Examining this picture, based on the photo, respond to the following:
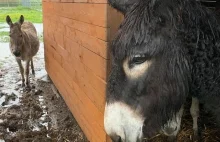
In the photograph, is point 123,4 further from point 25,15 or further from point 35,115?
point 25,15

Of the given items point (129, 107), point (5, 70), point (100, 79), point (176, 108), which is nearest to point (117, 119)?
point (129, 107)

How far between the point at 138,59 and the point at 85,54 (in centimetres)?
196

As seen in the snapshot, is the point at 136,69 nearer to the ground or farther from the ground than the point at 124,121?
farther from the ground

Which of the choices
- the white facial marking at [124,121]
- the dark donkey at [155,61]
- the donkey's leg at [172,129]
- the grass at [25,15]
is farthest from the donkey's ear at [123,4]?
the grass at [25,15]

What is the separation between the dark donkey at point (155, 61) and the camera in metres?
1.57

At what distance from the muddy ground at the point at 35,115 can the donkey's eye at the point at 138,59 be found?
2.58 meters

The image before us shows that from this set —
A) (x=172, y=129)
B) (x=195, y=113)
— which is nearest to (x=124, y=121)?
(x=172, y=129)

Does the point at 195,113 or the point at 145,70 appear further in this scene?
A: the point at 195,113

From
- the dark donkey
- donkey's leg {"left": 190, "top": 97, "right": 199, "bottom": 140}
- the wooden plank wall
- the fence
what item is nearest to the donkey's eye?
the dark donkey

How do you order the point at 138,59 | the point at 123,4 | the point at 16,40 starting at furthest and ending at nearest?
the point at 16,40
the point at 123,4
the point at 138,59

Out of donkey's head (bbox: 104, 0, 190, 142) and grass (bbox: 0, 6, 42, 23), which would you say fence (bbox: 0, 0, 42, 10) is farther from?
donkey's head (bbox: 104, 0, 190, 142)

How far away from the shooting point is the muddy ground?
4062mm

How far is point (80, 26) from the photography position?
354 cm

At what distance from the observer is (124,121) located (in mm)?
1599
